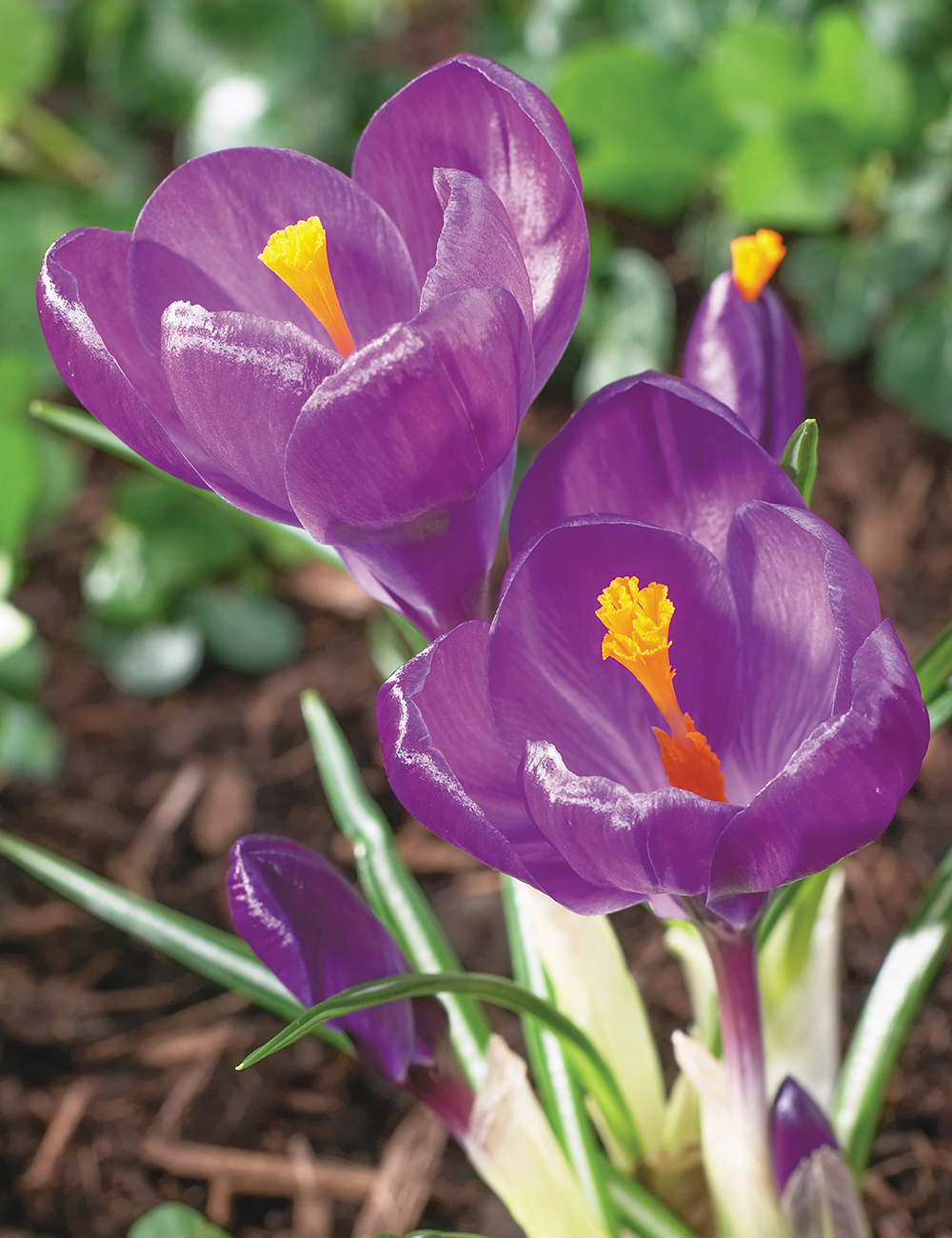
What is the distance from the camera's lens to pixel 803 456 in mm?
543

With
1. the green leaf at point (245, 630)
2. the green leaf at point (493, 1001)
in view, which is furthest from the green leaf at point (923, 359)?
the green leaf at point (493, 1001)

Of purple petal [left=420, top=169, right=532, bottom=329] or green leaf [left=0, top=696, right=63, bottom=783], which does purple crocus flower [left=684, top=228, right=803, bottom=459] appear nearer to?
purple petal [left=420, top=169, right=532, bottom=329]

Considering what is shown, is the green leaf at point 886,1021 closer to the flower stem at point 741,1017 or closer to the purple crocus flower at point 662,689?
the flower stem at point 741,1017

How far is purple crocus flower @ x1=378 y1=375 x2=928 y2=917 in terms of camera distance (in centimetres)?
40

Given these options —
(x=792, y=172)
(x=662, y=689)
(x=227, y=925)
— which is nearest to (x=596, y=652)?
(x=662, y=689)

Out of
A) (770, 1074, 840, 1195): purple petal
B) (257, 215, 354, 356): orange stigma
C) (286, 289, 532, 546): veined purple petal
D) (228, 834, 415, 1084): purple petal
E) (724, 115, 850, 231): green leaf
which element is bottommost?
(770, 1074, 840, 1195): purple petal

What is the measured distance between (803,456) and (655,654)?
0.49ft

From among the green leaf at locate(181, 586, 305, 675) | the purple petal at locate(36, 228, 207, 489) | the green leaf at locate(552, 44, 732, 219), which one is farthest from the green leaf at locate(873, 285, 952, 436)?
the purple petal at locate(36, 228, 207, 489)

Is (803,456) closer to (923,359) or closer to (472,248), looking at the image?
(472,248)

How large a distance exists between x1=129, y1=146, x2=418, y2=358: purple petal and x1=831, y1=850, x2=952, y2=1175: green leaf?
18.9 inches

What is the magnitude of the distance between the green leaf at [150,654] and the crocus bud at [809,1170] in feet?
3.14

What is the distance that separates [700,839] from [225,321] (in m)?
0.24

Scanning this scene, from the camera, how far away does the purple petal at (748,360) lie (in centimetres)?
58

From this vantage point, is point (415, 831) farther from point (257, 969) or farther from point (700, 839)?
point (700, 839)
